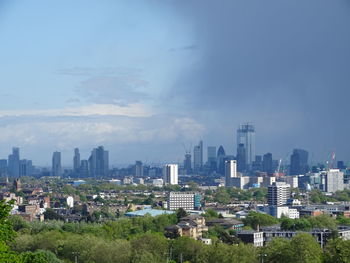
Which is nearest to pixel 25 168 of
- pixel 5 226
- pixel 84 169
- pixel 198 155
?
pixel 84 169

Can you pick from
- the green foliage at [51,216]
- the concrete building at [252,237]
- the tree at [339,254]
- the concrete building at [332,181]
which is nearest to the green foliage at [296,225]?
the concrete building at [252,237]

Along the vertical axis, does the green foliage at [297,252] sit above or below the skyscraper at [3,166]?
below

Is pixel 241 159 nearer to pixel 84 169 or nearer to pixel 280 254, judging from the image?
pixel 84 169

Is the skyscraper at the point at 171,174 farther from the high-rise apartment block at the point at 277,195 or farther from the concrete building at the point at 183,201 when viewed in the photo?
the concrete building at the point at 183,201

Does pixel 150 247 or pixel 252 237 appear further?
pixel 252 237

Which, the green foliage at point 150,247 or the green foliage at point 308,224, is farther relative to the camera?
the green foliage at point 308,224

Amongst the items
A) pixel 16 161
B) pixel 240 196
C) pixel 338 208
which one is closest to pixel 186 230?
pixel 338 208

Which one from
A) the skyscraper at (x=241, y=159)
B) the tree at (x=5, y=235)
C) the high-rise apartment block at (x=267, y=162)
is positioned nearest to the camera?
the tree at (x=5, y=235)
